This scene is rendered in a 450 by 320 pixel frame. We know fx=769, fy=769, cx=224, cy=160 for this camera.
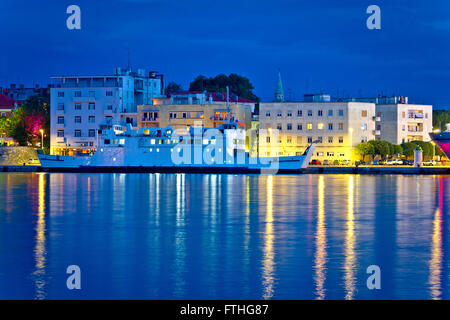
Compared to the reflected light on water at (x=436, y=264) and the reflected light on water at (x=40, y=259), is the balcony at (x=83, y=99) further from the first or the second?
the reflected light on water at (x=436, y=264)

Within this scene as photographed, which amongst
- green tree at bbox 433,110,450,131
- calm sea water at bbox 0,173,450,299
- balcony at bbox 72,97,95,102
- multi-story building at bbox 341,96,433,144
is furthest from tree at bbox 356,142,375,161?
calm sea water at bbox 0,173,450,299

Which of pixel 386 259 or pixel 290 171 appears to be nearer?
pixel 386 259

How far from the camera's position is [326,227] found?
25.8 metres

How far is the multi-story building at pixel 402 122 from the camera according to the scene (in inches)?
3442

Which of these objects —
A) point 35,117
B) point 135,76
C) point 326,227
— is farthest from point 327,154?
point 326,227

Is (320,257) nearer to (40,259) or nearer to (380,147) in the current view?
(40,259)

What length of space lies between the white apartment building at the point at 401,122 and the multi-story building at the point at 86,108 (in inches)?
1026

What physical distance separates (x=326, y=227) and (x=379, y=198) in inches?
575

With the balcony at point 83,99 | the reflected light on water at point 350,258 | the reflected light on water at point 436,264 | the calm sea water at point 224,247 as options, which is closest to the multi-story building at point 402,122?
the balcony at point 83,99

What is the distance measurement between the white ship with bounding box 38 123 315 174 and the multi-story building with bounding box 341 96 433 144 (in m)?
15.7

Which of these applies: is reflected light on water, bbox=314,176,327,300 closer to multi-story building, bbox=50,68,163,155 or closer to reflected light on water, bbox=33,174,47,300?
reflected light on water, bbox=33,174,47,300

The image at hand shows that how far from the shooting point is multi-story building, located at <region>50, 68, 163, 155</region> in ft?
282

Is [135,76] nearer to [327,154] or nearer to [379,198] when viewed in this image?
[327,154]
